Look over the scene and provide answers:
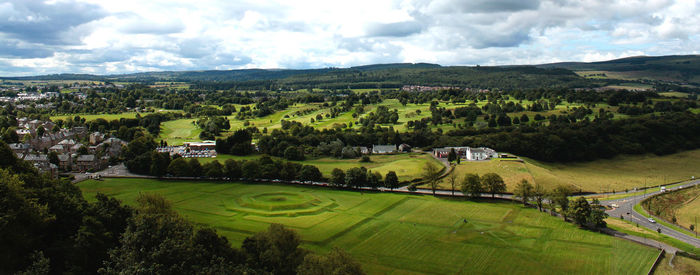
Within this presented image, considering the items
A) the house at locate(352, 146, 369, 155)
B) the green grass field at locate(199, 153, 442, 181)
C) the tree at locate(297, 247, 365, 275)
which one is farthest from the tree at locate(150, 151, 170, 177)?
the tree at locate(297, 247, 365, 275)

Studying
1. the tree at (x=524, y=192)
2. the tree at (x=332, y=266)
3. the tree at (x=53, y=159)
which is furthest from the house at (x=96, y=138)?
the tree at (x=332, y=266)

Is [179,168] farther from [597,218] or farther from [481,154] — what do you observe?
[597,218]

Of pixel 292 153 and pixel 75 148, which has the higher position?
pixel 75 148

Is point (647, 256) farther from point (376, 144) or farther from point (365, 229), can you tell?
point (376, 144)

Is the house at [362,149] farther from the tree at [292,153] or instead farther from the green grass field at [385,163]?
the tree at [292,153]

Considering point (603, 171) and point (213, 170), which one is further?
point (603, 171)

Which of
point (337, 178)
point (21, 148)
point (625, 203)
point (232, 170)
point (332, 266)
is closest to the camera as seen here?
point (332, 266)

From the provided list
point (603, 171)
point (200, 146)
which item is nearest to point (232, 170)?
point (200, 146)

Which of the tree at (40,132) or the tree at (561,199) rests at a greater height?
the tree at (40,132)
